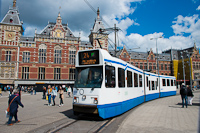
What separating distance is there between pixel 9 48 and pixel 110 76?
37470mm

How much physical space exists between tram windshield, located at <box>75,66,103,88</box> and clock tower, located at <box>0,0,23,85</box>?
35.0 meters

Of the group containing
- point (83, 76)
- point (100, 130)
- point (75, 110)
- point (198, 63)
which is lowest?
point (100, 130)

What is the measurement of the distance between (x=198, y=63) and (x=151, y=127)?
208 feet

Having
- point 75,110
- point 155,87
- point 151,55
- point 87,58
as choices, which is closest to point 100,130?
point 75,110

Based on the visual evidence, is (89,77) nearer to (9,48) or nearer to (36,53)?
(36,53)

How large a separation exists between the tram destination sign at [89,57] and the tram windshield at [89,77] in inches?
11.1

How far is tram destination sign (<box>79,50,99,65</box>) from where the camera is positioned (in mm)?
7387

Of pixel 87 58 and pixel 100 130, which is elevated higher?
pixel 87 58

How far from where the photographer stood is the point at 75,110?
7340 mm

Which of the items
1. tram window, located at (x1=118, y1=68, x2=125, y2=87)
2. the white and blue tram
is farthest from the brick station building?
the white and blue tram

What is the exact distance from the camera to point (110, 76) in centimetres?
746

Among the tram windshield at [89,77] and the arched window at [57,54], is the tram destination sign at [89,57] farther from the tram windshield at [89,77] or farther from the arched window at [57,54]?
the arched window at [57,54]

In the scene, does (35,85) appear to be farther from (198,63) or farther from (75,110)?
(198,63)

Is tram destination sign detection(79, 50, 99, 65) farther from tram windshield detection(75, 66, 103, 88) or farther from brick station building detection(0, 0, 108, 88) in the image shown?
brick station building detection(0, 0, 108, 88)
